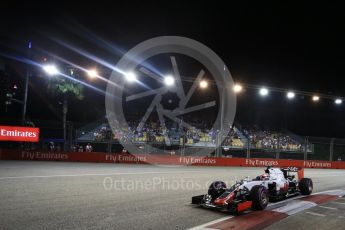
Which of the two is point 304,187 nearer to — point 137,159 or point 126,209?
point 126,209

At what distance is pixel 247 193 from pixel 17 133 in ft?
61.7

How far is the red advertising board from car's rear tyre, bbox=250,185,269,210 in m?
18.6

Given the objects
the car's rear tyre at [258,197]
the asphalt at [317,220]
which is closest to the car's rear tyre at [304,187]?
the asphalt at [317,220]

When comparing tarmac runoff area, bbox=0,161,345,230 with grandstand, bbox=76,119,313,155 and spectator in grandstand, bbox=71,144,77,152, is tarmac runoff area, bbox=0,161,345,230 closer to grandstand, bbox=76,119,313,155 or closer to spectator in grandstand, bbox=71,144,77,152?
spectator in grandstand, bbox=71,144,77,152

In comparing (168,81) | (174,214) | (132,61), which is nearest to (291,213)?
(174,214)

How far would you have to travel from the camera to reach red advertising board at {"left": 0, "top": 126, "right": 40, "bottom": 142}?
2411cm

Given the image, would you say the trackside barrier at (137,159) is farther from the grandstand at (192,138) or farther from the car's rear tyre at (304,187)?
the car's rear tyre at (304,187)

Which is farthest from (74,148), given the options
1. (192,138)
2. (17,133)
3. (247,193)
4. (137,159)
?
(247,193)

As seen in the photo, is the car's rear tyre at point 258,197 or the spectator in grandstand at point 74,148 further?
the spectator in grandstand at point 74,148

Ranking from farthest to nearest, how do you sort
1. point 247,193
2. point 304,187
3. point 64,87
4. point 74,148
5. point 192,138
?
point 64,87 → point 192,138 → point 74,148 → point 304,187 → point 247,193

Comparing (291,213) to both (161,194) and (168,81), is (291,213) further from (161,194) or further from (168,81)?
(168,81)

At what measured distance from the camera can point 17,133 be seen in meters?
24.3

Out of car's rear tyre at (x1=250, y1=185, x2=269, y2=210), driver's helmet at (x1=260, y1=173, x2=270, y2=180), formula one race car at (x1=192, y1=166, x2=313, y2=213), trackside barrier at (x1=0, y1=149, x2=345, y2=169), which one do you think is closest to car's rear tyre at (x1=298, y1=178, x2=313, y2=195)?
formula one race car at (x1=192, y1=166, x2=313, y2=213)

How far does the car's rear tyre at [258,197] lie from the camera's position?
Result: 8938 millimetres
